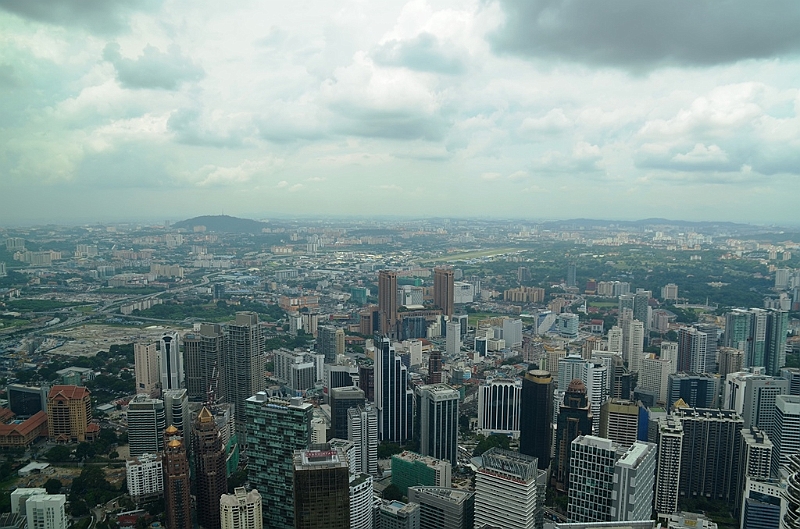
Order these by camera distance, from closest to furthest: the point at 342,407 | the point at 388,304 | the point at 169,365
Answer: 1. the point at 342,407
2. the point at 169,365
3. the point at 388,304

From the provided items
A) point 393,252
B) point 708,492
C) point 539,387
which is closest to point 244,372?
point 539,387

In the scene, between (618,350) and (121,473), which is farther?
(618,350)

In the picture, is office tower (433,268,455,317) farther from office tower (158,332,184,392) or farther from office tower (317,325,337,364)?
office tower (158,332,184,392)

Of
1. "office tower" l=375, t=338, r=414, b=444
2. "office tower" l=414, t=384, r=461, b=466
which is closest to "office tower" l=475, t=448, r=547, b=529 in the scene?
"office tower" l=414, t=384, r=461, b=466

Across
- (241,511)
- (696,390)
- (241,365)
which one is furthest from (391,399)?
(696,390)

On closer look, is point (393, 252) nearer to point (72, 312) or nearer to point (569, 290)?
point (569, 290)

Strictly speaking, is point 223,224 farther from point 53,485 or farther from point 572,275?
point 53,485
